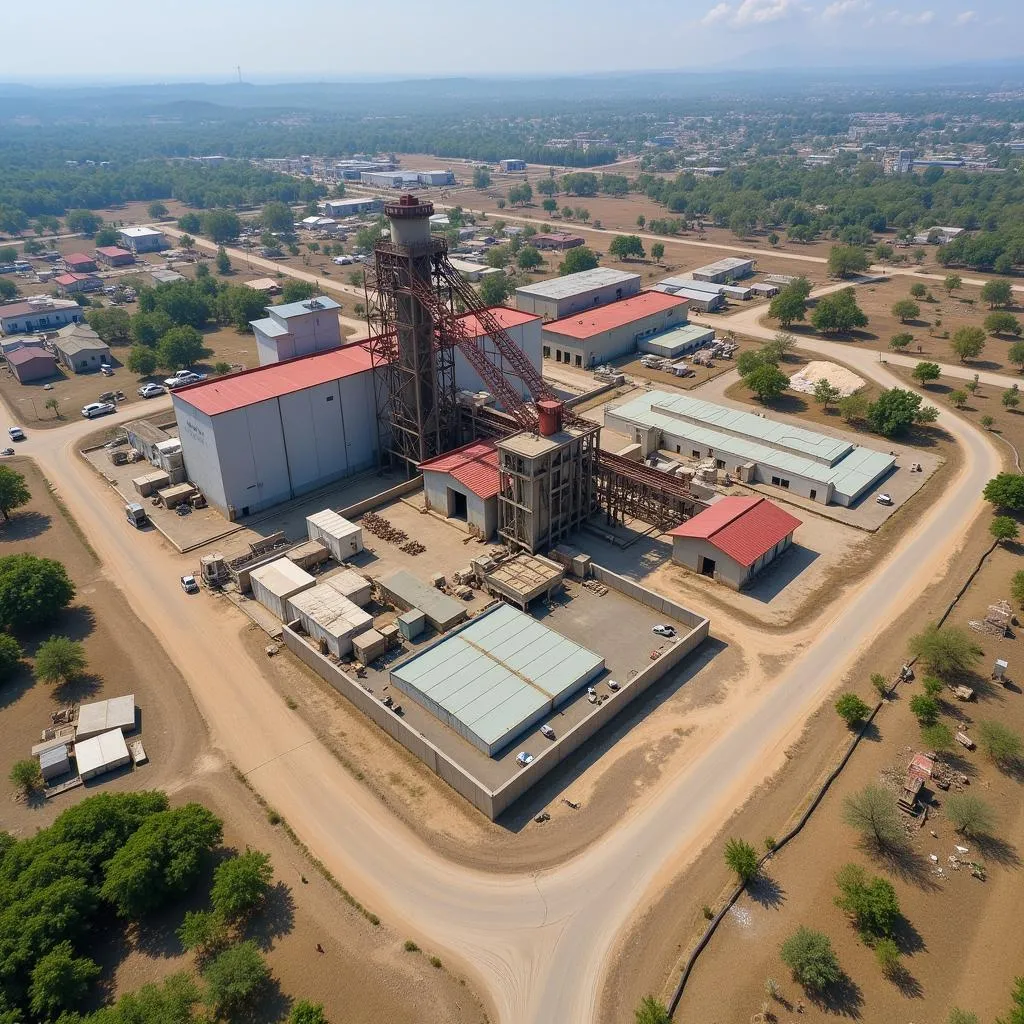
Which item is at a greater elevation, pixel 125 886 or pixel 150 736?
pixel 125 886

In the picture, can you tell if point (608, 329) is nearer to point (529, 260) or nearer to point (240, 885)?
point (529, 260)

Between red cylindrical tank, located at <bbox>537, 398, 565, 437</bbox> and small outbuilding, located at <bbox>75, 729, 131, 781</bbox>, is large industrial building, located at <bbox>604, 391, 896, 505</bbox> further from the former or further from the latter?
small outbuilding, located at <bbox>75, 729, 131, 781</bbox>

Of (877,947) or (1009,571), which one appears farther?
(1009,571)

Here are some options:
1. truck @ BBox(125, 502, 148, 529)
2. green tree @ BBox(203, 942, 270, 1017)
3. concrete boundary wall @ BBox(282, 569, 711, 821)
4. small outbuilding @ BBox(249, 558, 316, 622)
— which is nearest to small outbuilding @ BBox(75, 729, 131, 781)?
concrete boundary wall @ BBox(282, 569, 711, 821)

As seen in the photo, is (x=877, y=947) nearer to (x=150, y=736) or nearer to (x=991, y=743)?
(x=991, y=743)

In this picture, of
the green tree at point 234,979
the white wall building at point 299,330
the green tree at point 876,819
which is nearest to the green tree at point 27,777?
the green tree at point 234,979

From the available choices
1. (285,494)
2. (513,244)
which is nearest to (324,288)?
(513,244)
